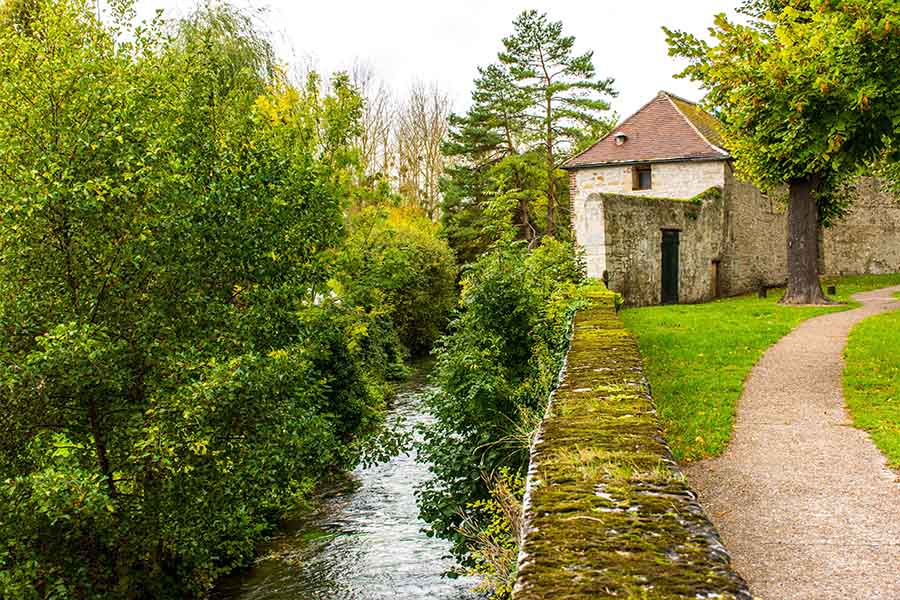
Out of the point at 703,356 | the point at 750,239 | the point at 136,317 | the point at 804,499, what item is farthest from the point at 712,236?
the point at 136,317

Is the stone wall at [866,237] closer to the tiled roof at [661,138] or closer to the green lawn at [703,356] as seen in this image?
the tiled roof at [661,138]

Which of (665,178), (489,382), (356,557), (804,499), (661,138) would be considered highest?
(661,138)

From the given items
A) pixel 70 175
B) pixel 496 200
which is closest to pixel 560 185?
pixel 496 200

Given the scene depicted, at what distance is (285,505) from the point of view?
10.2m

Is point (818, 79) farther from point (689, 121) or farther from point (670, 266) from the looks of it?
point (689, 121)

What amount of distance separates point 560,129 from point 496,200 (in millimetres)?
26185

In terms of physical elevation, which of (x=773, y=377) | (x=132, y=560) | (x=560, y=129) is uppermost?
(x=560, y=129)

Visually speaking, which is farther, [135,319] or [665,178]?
[665,178]

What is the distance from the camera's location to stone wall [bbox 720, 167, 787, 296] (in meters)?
24.7

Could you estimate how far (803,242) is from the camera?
64.4 feet

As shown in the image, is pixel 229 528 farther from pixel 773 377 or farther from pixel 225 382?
pixel 773 377

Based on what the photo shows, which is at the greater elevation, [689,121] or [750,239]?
[689,121]

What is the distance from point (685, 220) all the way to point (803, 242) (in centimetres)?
332

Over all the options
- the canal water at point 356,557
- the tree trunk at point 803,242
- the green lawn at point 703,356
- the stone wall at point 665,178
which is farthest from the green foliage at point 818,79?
the stone wall at point 665,178
